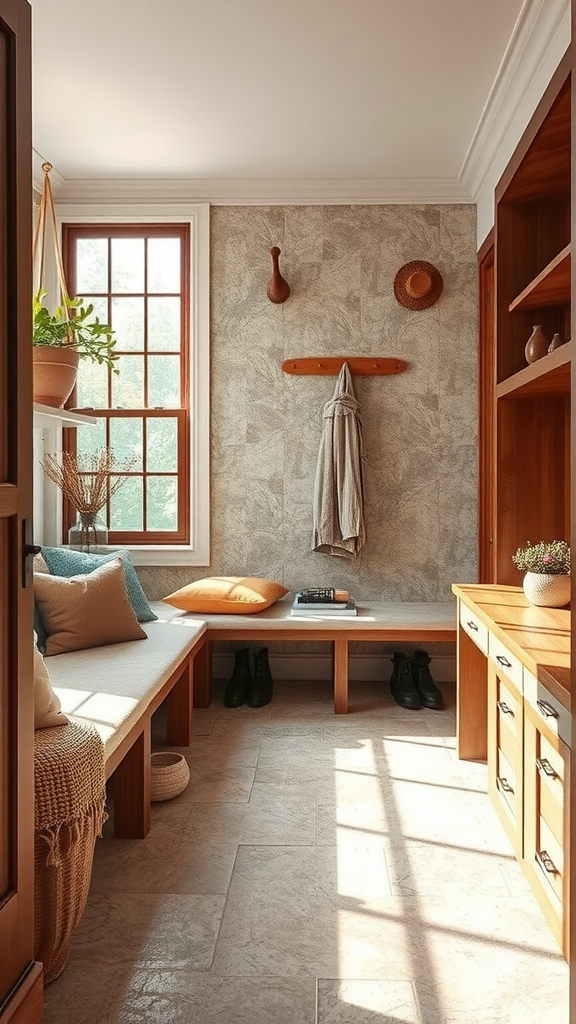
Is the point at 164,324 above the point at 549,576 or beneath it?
above

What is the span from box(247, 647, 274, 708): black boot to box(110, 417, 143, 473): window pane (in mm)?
1338

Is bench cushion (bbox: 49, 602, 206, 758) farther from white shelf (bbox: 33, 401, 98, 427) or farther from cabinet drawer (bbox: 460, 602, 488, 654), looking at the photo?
cabinet drawer (bbox: 460, 602, 488, 654)

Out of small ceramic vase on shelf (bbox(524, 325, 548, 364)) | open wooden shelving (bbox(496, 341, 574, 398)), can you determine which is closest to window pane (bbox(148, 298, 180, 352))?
open wooden shelving (bbox(496, 341, 574, 398))

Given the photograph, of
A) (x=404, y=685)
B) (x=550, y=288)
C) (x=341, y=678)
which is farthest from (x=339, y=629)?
(x=550, y=288)

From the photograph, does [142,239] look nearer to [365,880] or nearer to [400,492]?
[400,492]

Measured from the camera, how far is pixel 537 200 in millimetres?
3377

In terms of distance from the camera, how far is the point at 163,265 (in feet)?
15.9

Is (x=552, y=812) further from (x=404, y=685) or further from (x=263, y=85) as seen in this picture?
(x=263, y=85)

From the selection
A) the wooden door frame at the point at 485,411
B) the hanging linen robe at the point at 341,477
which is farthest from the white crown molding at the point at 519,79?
the hanging linen robe at the point at 341,477

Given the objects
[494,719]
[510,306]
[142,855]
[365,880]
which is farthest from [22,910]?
[510,306]

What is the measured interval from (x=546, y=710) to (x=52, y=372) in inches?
80.3

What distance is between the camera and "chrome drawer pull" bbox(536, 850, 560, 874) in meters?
2.09

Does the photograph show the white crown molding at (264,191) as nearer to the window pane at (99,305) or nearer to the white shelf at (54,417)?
the window pane at (99,305)

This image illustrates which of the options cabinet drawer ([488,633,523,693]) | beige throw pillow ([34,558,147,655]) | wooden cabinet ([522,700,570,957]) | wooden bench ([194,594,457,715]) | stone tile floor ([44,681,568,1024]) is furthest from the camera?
wooden bench ([194,594,457,715])
